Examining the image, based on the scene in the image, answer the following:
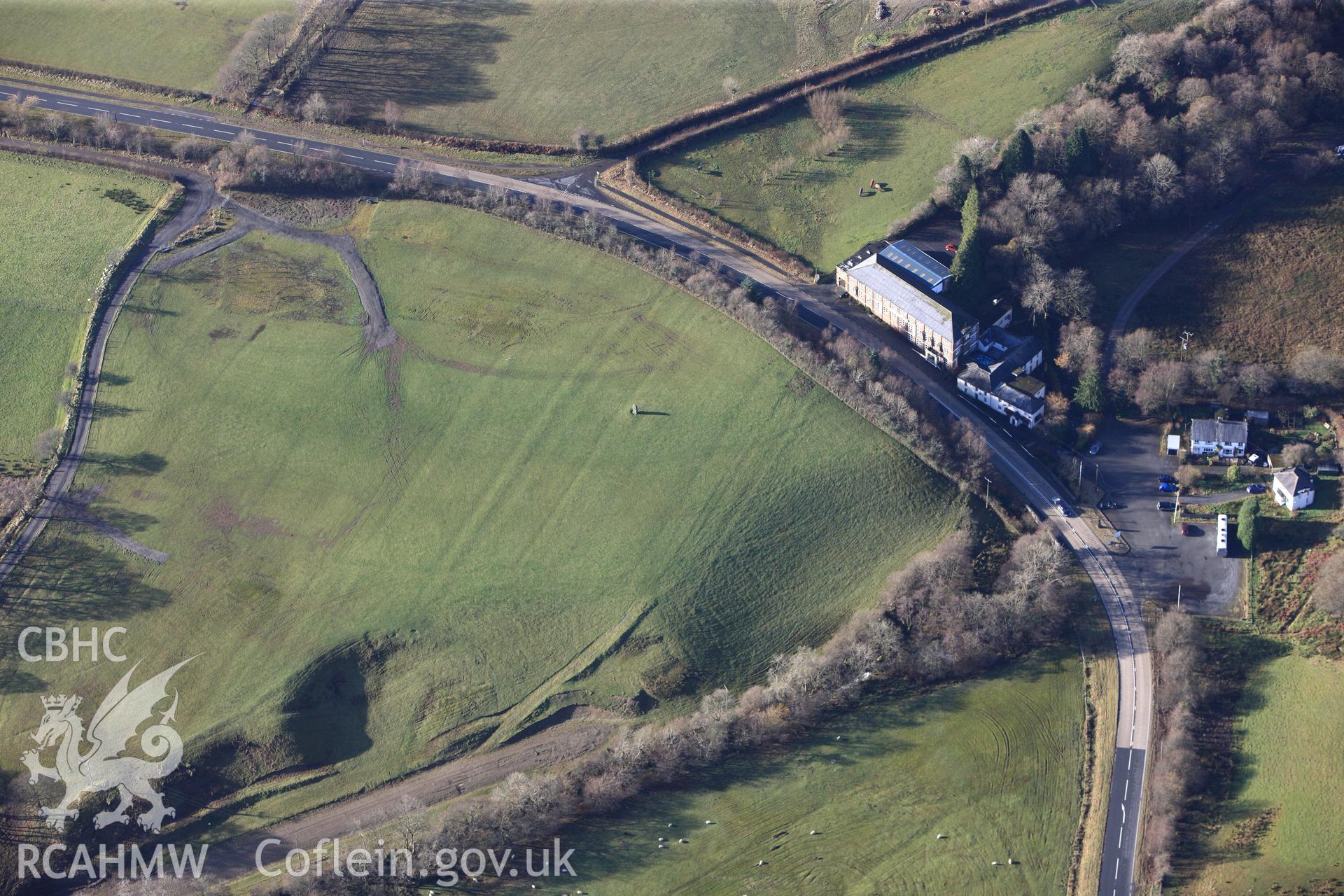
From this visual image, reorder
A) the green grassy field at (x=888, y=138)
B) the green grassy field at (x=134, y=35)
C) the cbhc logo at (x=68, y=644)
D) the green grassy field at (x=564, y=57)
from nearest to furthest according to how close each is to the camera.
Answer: the cbhc logo at (x=68, y=644) < the green grassy field at (x=888, y=138) < the green grassy field at (x=564, y=57) < the green grassy field at (x=134, y=35)

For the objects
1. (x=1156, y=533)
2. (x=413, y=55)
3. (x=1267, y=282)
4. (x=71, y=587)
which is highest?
Result: (x=413, y=55)

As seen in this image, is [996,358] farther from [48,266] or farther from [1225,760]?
[48,266]

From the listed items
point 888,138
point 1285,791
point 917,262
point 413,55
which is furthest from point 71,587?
point 1285,791

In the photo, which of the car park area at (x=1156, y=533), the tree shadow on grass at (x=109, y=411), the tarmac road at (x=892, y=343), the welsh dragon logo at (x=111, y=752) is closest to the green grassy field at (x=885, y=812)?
the tarmac road at (x=892, y=343)

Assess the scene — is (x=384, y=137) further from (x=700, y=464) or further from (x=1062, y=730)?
(x=1062, y=730)

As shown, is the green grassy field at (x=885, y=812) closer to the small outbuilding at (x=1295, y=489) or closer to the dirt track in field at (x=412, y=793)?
the dirt track in field at (x=412, y=793)

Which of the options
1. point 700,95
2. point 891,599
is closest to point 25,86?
point 700,95
